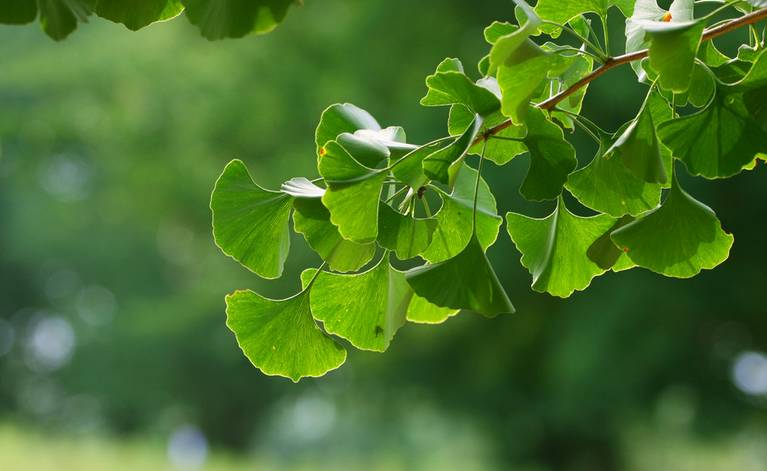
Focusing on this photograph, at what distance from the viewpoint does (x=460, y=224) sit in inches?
20.0

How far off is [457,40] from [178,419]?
589cm

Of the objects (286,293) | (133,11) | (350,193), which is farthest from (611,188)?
(286,293)

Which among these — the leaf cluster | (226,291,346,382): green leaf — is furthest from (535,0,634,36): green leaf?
(226,291,346,382): green leaf

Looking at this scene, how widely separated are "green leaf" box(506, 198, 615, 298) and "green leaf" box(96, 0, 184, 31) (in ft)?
0.82

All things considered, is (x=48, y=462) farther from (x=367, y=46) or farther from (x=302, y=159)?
(x=367, y=46)

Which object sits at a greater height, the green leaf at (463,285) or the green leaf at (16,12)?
the green leaf at (16,12)

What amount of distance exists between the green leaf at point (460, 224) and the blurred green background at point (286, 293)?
3815mm

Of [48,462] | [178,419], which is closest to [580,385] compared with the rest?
[48,462]

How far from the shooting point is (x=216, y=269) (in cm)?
716

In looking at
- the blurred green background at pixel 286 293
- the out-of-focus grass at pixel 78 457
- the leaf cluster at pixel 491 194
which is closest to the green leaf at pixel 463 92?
the leaf cluster at pixel 491 194

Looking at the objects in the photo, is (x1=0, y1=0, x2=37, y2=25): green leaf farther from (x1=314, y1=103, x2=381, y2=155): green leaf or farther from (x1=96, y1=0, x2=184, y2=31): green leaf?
(x1=314, y1=103, x2=381, y2=155): green leaf

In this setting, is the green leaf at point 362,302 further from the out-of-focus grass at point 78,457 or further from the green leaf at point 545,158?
the out-of-focus grass at point 78,457

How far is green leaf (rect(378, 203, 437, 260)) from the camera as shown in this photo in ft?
1.50

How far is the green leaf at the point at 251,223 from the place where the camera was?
50cm
